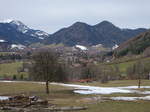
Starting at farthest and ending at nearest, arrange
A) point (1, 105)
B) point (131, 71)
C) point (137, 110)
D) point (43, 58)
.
→ point (131, 71)
point (43, 58)
point (1, 105)
point (137, 110)

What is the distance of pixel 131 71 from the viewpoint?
190 meters

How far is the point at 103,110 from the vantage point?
39.5 metres

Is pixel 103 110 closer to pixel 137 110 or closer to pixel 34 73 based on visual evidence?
pixel 137 110

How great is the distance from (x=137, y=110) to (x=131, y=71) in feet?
501

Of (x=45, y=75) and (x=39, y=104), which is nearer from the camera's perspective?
(x=39, y=104)

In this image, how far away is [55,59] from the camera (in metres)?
73.7

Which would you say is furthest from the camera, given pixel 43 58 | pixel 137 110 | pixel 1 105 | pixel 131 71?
pixel 131 71

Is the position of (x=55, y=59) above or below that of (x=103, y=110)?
above

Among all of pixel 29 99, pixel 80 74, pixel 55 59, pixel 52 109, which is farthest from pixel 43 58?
pixel 80 74

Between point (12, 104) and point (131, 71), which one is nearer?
point (12, 104)

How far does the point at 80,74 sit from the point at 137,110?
502ft

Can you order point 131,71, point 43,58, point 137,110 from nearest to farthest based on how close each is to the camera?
1. point 137,110
2. point 43,58
3. point 131,71

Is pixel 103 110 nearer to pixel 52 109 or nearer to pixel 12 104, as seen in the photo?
pixel 52 109

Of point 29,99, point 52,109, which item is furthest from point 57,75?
point 52,109
